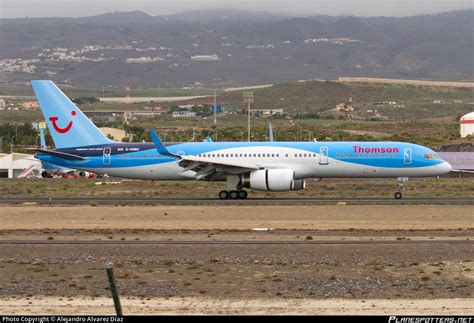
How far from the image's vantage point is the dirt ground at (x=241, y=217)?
134ft

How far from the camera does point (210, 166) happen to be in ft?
182

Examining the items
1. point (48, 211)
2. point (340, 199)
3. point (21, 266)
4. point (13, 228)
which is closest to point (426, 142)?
point (340, 199)

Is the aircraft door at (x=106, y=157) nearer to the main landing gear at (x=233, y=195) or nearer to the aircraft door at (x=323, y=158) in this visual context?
the main landing gear at (x=233, y=195)

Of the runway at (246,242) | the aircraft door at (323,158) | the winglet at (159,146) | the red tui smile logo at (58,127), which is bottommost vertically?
the runway at (246,242)

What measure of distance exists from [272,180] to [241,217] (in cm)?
961

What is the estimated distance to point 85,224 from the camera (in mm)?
41969

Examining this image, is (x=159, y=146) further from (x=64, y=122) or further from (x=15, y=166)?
(x=15, y=166)

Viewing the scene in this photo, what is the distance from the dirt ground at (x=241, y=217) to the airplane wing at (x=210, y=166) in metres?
4.36

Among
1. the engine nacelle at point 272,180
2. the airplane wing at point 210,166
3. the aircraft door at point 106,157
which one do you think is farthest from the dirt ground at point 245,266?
the aircraft door at point 106,157

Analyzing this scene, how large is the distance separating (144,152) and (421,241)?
2643 cm

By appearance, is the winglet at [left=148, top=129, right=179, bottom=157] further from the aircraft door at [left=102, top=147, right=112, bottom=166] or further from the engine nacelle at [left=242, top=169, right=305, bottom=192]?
the engine nacelle at [left=242, top=169, right=305, bottom=192]

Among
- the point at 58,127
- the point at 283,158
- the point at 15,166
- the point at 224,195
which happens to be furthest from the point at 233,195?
the point at 15,166

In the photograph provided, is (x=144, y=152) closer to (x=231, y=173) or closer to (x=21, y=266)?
(x=231, y=173)

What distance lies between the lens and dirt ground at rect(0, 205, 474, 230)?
4078 cm
